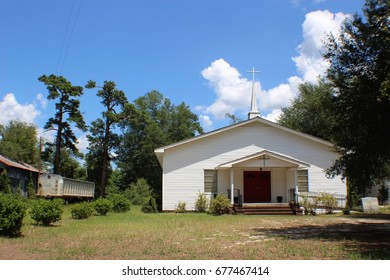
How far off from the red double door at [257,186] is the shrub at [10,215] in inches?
636

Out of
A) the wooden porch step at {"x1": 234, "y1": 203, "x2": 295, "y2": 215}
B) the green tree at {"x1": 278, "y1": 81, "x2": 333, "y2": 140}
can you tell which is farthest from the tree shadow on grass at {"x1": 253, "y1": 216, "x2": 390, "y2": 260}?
the green tree at {"x1": 278, "y1": 81, "x2": 333, "y2": 140}

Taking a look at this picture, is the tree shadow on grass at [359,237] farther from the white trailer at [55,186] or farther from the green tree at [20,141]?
the green tree at [20,141]

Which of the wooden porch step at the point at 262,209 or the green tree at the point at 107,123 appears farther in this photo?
the green tree at the point at 107,123

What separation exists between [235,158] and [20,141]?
52.5 m

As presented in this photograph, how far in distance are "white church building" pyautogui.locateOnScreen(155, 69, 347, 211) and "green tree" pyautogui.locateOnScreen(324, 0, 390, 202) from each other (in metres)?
11.8

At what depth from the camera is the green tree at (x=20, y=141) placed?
59969 mm

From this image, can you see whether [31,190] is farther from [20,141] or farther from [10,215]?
[20,141]

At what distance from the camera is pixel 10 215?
38.0 ft

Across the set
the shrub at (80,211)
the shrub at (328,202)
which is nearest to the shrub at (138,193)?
the shrub at (328,202)

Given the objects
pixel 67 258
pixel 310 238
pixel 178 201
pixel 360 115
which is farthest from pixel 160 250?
pixel 178 201

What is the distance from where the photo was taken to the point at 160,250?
9.41 metres

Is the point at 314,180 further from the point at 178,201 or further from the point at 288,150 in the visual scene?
the point at 178,201

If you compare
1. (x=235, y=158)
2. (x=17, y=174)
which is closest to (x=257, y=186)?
(x=235, y=158)

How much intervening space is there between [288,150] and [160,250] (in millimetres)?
17463
